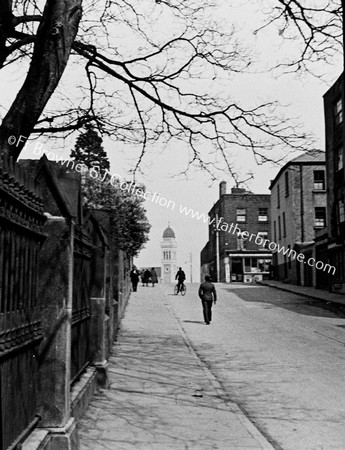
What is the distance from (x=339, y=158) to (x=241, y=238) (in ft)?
115

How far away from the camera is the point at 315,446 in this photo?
5840mm

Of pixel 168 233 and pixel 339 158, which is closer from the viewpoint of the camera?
pixel 339 158

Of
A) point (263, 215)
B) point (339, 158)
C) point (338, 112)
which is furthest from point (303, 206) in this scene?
point (263, 215)

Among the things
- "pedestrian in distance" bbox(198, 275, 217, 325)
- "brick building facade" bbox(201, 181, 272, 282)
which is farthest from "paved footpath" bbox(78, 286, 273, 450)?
"brick building facade" bbox(201, 181, 272, 282)

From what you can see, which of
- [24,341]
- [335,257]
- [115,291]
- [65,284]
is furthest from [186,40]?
[335,257]

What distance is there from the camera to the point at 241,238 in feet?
234

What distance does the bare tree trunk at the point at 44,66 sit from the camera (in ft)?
25.5

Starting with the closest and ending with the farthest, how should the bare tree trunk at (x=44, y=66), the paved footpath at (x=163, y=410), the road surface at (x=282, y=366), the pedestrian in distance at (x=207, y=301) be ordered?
the paved footpath at (x=163, y=410)
the road surface at (x=282, y=366)
the bare tree trunk at (x=44, y=66)
the pedestrian in distance at (x=207, y=301)

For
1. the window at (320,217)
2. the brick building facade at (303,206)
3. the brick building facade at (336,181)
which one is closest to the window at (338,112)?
the brick building facade at (336,181)

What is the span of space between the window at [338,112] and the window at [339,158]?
1653 millimetres

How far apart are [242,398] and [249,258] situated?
6256 centimetres

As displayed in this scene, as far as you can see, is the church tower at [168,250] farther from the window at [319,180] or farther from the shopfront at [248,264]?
the window at [319,180]

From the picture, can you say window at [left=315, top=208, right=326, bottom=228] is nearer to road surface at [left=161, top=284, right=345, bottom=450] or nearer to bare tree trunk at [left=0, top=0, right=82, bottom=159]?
road surface at [left=161, top=284, right=345, bottom=450]

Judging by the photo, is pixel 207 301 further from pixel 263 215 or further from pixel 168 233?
pixel 168 233
